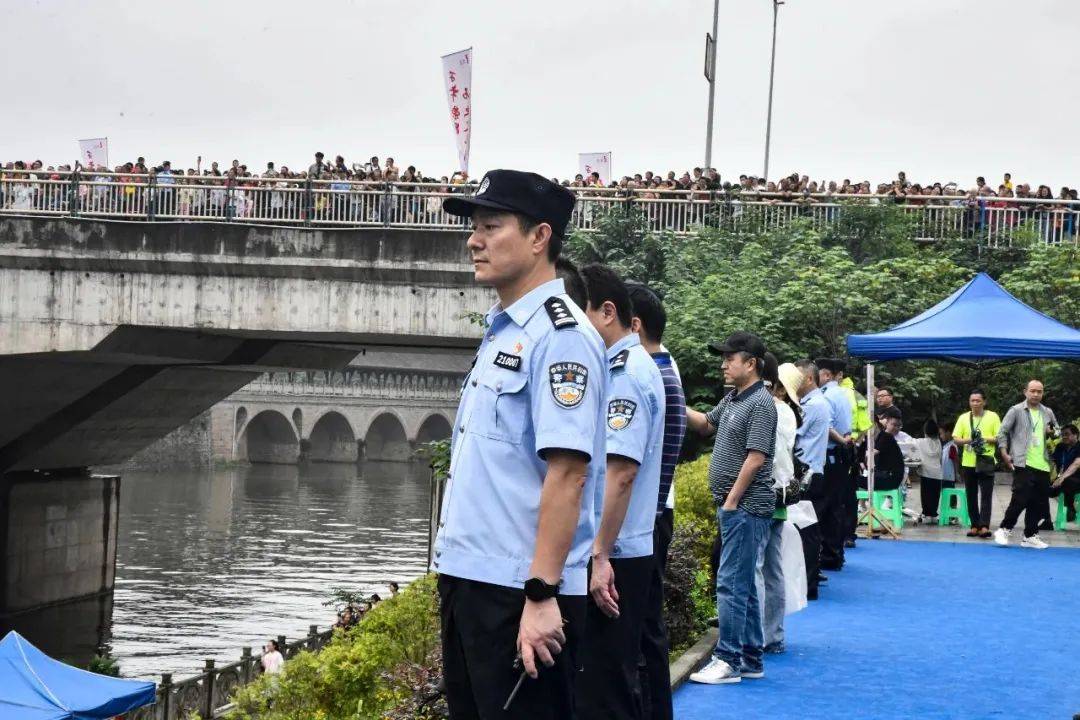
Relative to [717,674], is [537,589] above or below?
above

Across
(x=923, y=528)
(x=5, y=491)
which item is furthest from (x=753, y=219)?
(x=5, y=491)

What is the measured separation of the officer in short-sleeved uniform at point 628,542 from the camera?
5305 mm

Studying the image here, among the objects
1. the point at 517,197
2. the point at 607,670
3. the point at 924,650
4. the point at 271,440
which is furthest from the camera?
the point at 271,440

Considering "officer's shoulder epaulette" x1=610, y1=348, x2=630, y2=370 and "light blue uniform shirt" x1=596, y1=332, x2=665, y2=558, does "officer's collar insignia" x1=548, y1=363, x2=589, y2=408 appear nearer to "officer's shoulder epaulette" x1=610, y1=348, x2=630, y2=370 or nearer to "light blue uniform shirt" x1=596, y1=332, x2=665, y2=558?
"light blue uniform shirt" x1=596, y1=332, x2=665, y2=558

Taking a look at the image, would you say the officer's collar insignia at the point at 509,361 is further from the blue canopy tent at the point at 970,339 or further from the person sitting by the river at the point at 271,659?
the person sitting by the river at the point at 271,659

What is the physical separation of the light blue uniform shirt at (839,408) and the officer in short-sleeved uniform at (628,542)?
8619 mm

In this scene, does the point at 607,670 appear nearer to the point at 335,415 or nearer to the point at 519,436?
the point at 519,436

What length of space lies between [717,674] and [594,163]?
25.2 m

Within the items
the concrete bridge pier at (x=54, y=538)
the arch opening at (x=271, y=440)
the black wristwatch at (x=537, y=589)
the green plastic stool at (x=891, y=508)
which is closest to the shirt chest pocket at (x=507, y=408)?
the black wristwatch at (x=537, y=589)

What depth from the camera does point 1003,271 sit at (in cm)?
2553

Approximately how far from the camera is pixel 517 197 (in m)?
4.01

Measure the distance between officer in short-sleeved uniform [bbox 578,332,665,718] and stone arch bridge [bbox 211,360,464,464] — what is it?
74.0 metres

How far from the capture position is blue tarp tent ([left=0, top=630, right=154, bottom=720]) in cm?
1583

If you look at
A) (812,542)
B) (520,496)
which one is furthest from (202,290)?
(520,496)
